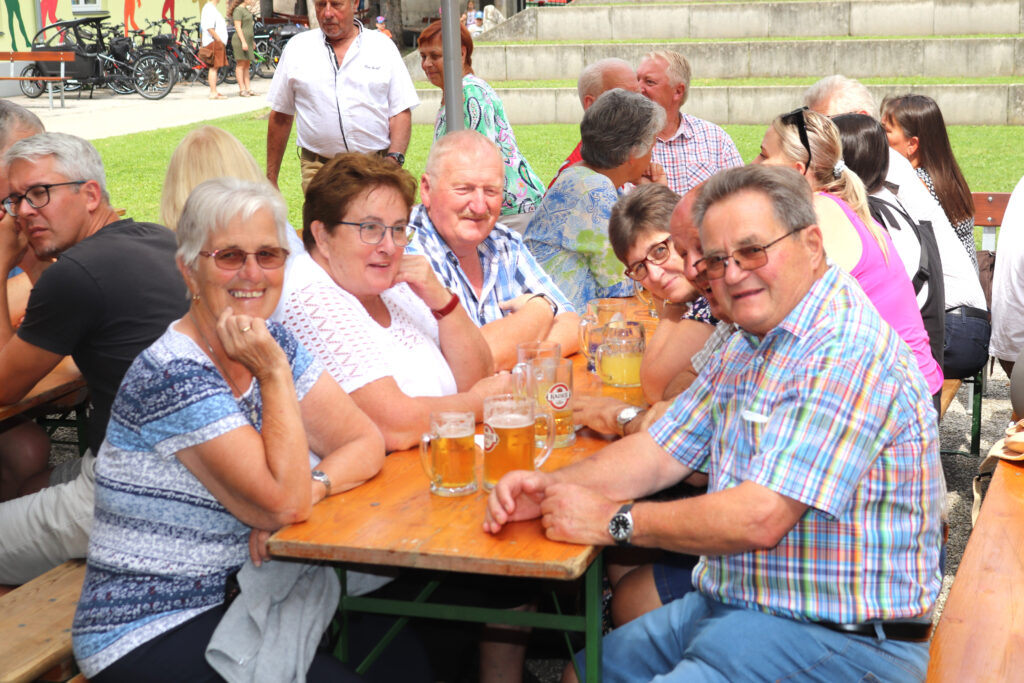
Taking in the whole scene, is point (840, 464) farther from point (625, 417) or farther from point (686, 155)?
point (686, 155)

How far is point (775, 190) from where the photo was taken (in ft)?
6.57

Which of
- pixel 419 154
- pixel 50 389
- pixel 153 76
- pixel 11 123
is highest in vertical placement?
pixel 153 76

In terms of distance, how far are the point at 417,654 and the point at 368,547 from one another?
2.29 feet

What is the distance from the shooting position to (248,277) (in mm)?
2133

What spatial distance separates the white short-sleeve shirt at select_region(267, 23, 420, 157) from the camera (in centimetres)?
633

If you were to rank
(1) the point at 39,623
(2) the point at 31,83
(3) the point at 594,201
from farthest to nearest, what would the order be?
(2) the point at 31,83 < (3) the point at 594,201 < (1) the point at 39,623

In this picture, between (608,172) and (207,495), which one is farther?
(608,172)

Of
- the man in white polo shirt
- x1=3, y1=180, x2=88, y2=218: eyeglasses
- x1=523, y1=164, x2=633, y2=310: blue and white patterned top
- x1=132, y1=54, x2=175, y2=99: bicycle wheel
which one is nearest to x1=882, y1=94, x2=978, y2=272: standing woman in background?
x1=523, y1=164, x2=633, y2=310: blue and white patterned top

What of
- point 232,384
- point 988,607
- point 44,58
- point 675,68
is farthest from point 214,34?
point 988,607

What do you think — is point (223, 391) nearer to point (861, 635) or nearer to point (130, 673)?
point (130, 673)

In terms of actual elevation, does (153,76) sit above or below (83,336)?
above

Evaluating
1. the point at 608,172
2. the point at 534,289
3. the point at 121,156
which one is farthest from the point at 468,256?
the point at 121,156

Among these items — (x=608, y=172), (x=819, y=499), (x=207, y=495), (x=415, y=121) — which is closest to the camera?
(x=819, y=499)

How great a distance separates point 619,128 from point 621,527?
254 centimetres
